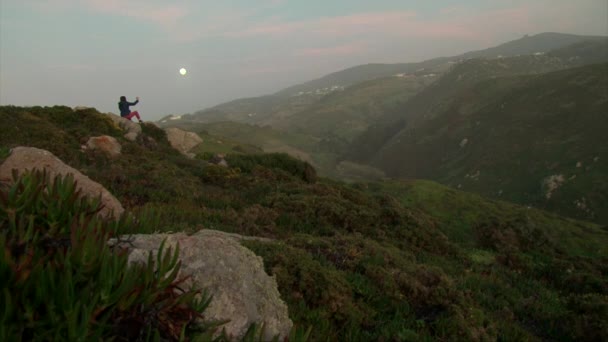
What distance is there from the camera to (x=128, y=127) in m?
27.3

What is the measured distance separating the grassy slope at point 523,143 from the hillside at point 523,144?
0.10m

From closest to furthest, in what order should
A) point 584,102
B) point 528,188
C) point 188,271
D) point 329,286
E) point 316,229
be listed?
point 188,271
point 329,286
point 316,229
point 528,188
point 584,102

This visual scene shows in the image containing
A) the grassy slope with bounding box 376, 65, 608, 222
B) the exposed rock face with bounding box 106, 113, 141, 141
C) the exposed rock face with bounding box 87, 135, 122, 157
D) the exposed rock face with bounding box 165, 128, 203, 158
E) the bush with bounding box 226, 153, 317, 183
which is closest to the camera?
the exposed rock face with bounding box 87, 135, 122, 157

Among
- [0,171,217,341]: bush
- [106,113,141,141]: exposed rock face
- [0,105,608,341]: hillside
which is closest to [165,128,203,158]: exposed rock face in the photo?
[106,113,141,141]: exposed rock face

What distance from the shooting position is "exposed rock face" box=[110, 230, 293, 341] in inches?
155

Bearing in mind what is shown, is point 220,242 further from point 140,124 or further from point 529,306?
point 140,124

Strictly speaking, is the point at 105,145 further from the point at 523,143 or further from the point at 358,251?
the point at 523,143

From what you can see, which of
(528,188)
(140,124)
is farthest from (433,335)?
(528,188)

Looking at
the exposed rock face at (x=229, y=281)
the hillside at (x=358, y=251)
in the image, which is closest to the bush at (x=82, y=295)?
the exposed rock face at (x=229, y=281)

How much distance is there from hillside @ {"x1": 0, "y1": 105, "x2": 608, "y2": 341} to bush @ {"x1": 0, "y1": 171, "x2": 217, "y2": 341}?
6.73ft

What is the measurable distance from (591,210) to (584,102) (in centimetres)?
3230

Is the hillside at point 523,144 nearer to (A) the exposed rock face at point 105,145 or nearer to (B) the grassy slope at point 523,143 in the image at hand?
(B) the grassy slope at point 523,143

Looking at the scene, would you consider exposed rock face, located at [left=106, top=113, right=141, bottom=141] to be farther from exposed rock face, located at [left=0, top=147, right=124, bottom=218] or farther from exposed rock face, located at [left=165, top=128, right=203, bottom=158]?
exposed rock face, located at [left=0, top=147, right=124, bottom=218]

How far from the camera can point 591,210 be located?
127 feet
